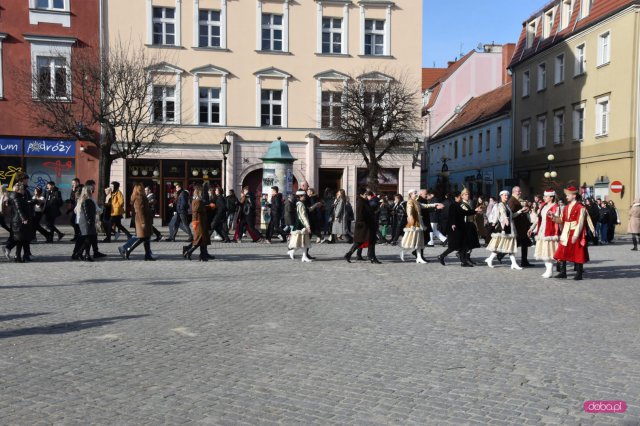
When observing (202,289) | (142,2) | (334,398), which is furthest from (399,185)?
(334,398)

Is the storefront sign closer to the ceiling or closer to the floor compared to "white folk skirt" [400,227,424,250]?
closer to the ceiling

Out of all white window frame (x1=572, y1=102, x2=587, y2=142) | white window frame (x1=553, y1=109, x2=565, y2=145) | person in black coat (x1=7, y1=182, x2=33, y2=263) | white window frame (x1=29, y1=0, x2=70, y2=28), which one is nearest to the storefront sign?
white window frame (x1=29, y1=0, x2=70, y2=28)

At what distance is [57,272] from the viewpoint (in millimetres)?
13391

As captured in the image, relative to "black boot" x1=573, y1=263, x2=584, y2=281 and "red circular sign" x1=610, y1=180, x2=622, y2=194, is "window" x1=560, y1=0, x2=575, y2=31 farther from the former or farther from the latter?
"black boot" x1=573, y1=263, x2=584, y2=281

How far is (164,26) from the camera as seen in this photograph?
111 ft

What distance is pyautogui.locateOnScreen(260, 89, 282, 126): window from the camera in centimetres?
Result: 3488

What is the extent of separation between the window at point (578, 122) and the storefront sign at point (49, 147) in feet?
86.1

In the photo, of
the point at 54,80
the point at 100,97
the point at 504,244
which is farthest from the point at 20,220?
the point at 54,80

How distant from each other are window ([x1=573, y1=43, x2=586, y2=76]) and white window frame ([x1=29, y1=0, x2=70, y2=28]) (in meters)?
26.3

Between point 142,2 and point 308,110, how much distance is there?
383 inches

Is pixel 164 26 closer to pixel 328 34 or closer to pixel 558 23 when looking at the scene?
pixel 328 34

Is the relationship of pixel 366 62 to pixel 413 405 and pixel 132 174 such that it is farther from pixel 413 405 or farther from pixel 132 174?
pixel 413 405

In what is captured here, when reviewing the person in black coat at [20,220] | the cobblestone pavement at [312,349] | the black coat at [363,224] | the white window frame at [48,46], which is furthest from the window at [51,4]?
the black coat at [363,224]

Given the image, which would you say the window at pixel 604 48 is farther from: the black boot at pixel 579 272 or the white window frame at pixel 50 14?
the white window frame at pixel 50 14
